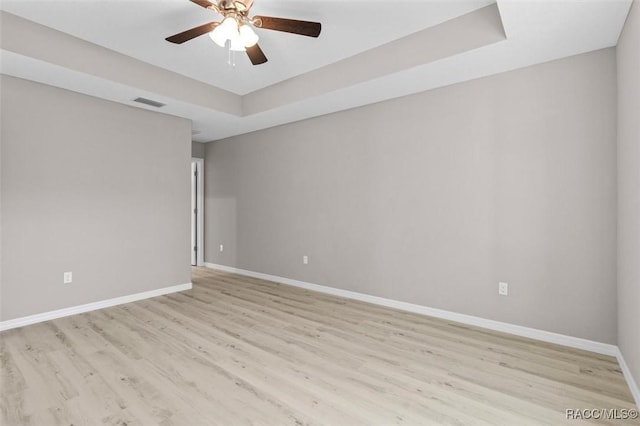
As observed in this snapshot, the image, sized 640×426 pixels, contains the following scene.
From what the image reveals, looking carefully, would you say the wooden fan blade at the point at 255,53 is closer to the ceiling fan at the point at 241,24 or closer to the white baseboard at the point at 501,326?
the ceiling fan at the point at 241,24

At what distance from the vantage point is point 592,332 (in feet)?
9.00

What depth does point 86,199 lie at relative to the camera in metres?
3.81

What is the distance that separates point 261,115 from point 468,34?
2746mm

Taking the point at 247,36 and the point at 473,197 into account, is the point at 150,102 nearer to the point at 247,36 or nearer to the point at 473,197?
the point at 247,36

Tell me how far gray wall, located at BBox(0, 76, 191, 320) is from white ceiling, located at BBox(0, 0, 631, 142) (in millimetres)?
337

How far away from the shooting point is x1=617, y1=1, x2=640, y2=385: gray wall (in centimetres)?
201

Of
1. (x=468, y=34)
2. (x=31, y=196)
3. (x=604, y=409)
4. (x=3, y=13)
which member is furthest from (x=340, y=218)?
(x=3, y=13)

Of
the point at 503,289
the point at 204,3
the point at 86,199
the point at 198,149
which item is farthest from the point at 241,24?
the point at 198,149

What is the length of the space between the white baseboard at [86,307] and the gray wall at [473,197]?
162cm

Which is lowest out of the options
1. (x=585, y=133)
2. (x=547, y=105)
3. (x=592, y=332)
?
(x=592, y=332)

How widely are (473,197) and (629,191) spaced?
49.1 inches

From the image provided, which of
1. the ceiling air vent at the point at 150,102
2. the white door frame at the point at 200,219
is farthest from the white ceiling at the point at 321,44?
the white door frame at the point at 200,219

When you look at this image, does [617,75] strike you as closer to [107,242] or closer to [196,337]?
[196,337]

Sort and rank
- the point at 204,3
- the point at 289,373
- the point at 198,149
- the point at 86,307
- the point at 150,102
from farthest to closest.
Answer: the point at 198,149
the point at 150,102
the point at 86,307
the point at 289,373
the point at 204,3
